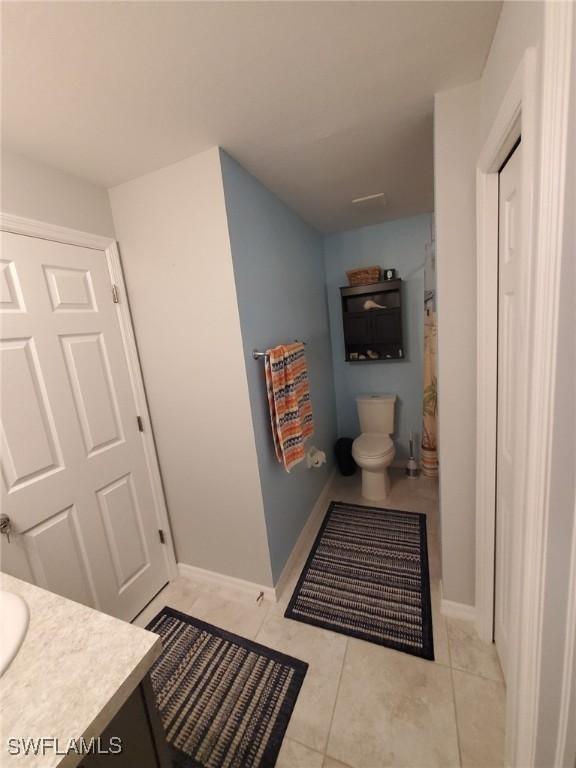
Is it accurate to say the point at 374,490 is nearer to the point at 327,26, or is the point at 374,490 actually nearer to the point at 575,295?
the point at 575,295

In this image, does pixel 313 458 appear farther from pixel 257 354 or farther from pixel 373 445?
pixel 257 354

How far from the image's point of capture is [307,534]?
2145 millimetres

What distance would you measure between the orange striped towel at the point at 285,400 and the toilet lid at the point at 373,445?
2.55ft

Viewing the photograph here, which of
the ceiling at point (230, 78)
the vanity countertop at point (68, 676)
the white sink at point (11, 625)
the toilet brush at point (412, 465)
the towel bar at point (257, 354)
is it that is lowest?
the toilet brush at point (412, 465)

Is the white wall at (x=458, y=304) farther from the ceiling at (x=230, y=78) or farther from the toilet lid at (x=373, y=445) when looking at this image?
the toilet lid at (x=373, y=445)

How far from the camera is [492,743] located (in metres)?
1.04

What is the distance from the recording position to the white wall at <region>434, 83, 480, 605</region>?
1.15 m

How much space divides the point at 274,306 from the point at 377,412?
1455mm

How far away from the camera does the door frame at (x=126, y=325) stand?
1.26m

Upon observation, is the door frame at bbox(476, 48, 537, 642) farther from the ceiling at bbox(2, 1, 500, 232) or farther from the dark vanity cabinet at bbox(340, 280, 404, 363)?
the dark vanity cabinet at bbox(340, 280, 404, 363)

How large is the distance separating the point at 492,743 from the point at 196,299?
6.71ft

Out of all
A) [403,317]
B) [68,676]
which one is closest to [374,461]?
[403,317]

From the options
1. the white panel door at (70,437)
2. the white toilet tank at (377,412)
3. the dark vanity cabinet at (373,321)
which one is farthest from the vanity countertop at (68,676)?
the dark vanity cabinet at (373,321)

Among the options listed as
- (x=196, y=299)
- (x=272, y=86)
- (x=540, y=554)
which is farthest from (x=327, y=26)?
(x=540, y=554)
